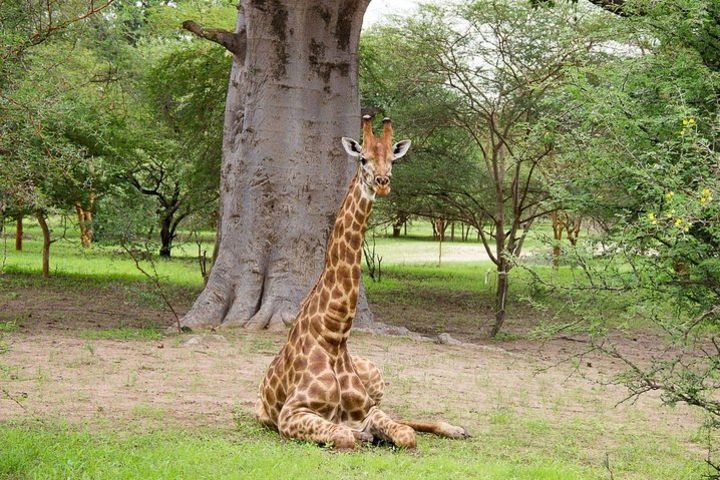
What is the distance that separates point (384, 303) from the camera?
64.5 feet

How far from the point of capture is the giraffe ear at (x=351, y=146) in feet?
22.5

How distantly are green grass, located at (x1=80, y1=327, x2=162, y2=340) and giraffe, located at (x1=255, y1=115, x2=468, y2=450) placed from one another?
187 inches

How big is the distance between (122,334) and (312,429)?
5.80 meters

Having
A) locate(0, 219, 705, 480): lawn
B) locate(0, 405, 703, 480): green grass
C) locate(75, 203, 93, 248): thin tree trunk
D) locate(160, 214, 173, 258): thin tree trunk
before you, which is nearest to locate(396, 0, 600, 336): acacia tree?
locate(0, 219, 705, 480): lawn

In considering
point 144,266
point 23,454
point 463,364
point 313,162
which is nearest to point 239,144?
point 313,162

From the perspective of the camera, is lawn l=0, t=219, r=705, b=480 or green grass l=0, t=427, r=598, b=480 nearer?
green grass l=0, t=427, r=598, b=480

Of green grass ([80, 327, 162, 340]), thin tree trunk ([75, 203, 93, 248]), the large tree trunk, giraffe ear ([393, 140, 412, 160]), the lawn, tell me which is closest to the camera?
the lawn

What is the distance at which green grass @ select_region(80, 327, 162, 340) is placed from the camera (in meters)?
11.6

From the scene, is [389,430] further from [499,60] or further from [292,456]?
[499,60]

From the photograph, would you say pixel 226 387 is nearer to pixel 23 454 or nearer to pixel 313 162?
pixel 23 454

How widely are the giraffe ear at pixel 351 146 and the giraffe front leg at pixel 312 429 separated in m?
1.69

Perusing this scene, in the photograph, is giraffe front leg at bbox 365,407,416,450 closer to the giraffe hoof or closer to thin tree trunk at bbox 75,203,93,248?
the giraffe hoof

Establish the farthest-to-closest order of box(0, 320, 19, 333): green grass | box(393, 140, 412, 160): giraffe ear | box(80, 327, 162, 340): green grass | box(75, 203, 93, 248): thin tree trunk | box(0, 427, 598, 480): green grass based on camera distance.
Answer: box(75, 203, 93, 248): thin tree trunk < box(0, 320, 19, 333): green grass < box(80, 327, 162, 340): green grass < box(393, 140, 412, 160): giraffe ear < box(0, 427, 598, 480): green grass

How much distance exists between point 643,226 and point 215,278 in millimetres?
7647
